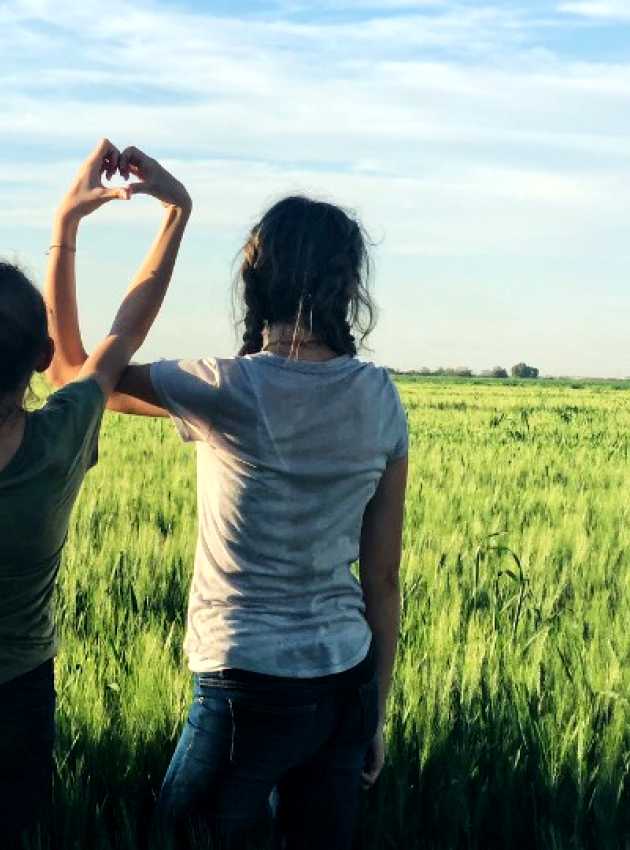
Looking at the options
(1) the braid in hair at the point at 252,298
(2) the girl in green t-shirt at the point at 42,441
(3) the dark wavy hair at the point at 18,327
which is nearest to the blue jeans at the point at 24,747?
(2) the girl in green t-shirt at the point at 42,441

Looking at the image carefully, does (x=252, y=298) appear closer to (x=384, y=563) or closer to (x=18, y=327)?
(x=18, y=327)

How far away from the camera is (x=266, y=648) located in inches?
63.5

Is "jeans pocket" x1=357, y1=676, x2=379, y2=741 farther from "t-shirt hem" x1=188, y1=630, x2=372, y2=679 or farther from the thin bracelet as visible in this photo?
the thin bracelet

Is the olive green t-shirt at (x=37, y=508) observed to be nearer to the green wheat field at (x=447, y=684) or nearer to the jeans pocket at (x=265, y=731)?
the jeans pocket at (x=265, y=731)

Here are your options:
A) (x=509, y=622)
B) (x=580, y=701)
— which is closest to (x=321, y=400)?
(x=580, y=701)

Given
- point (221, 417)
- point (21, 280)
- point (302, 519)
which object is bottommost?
point (302, 519)

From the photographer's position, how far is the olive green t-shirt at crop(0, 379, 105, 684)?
1619 millimetres

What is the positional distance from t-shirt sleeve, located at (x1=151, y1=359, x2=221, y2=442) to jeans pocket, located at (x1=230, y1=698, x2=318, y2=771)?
38 centimetres

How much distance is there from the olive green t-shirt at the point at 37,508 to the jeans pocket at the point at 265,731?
314 millimetres

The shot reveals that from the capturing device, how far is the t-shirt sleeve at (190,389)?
1.63m

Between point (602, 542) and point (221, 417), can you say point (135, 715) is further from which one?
point (602, 542)

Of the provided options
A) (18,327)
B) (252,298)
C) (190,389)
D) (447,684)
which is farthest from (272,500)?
(447,684)

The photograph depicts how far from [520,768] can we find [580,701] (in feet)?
0.91

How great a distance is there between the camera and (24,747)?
173 cm
